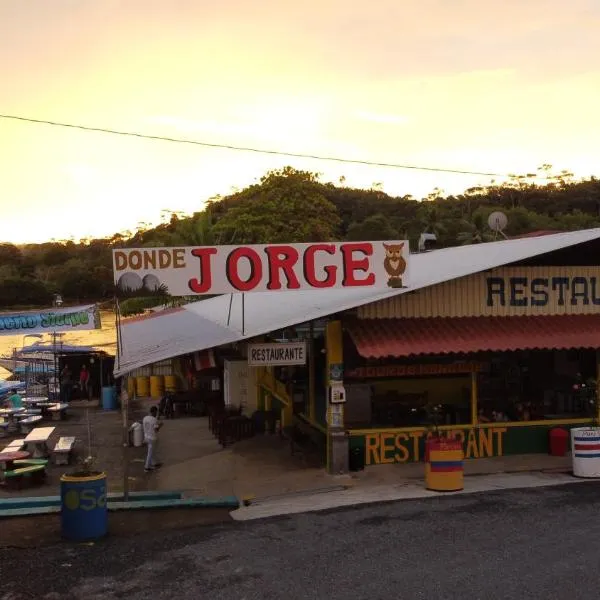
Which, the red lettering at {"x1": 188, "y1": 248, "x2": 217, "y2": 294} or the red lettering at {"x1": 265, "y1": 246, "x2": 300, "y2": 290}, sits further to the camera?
the red lettering at {"x1": 265, "y1": 246, "x2": 300, "y2": 290}

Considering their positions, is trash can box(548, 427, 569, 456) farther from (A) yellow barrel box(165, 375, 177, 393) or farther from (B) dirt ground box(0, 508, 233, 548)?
(A) yellow barrel box(165, 375, 177, 393)

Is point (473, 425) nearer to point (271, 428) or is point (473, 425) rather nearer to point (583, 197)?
point (271, 428)

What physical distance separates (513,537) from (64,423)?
57.9 feet

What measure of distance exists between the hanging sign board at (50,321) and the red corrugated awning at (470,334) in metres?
13.2

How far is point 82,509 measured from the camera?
9.88 meters

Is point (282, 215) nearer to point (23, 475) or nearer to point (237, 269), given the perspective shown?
point (23, 475)

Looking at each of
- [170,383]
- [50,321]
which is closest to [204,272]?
[50,321]

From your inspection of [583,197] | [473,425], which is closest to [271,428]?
[473,425]

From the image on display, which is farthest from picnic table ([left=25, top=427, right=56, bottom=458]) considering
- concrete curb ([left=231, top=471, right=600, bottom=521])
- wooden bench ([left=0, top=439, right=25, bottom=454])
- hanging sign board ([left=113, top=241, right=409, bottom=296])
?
hanging sign board ([left=113, top=241, right=409, bottom=296])

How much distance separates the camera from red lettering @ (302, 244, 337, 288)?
11.9 meters

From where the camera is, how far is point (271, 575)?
806 centimetres

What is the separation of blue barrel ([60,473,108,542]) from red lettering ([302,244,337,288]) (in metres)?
4.53

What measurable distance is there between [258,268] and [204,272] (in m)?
0.88

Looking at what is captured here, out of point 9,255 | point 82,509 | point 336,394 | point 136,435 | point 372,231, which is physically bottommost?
point 136,435
